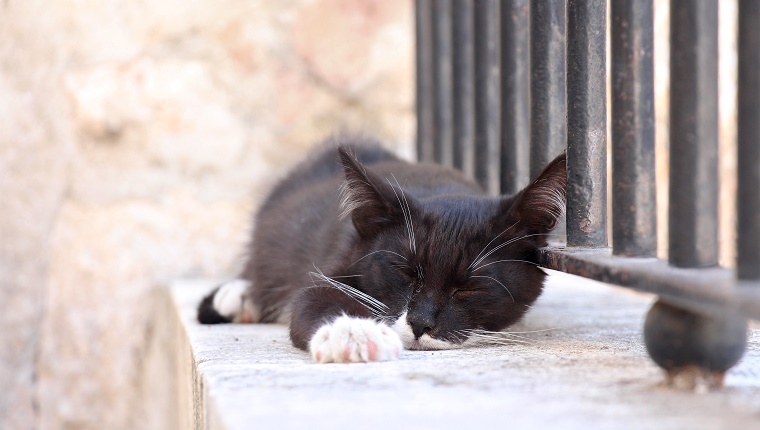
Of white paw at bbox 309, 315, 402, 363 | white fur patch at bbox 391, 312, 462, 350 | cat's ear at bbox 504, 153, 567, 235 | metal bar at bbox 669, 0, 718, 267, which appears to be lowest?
white fur patch at bbox 391, 312, 462, 350

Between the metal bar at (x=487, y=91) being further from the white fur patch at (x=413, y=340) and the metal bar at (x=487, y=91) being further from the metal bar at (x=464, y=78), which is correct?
the white fur patch at (x=413, y=340)

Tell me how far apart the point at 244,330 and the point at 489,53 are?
87cm

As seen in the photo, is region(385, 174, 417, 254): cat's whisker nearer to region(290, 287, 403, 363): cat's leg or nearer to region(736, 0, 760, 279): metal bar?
region(290, 287, 403, 363): cat's leg

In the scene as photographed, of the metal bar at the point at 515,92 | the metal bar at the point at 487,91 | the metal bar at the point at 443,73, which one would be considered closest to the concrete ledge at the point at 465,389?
the metal bar at the point at 515,92

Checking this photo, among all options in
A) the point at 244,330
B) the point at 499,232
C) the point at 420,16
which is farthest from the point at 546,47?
the point at 420,16

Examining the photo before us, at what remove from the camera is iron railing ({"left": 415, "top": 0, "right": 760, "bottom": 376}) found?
2.72 ft

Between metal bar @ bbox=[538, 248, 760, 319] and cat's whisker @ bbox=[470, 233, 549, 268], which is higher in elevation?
metal bar @ bbox=[538, 248, 760, 319]

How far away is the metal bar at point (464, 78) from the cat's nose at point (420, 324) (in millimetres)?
866

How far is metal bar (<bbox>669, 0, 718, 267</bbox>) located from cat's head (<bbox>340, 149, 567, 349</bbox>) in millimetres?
451

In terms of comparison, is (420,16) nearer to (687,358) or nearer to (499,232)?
(499,232)

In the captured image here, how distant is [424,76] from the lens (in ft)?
7.96

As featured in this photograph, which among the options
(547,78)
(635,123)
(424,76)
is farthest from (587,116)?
(424,76)

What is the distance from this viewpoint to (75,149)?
7.98 feet

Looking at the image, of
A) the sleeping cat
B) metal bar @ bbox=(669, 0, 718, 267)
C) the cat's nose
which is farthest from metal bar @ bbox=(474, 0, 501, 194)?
metal bar @ bbox=(669, 0, 718, 267)
